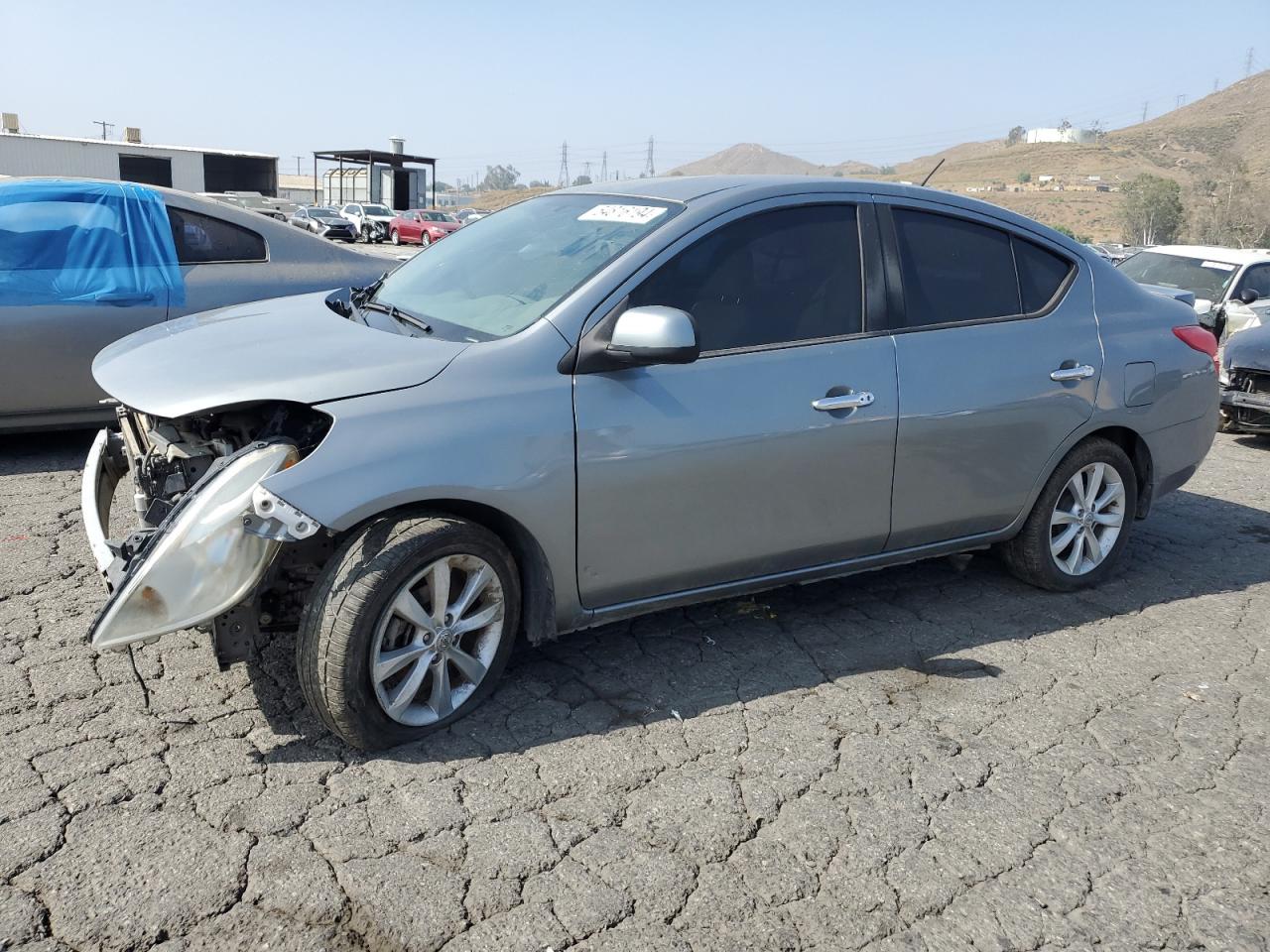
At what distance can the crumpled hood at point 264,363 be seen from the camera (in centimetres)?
314

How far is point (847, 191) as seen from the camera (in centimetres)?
415

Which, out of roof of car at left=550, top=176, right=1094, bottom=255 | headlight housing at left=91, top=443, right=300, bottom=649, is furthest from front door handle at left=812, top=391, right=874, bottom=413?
headlight housing at left=91, top=443, right=300, bottom=649

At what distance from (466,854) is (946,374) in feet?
8.42

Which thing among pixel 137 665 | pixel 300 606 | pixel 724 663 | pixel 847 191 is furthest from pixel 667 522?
pixel 137 665

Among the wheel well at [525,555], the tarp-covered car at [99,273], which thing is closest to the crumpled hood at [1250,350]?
the tarp-covered car at [99,273]

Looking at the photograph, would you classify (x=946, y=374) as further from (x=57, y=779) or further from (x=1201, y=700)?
(x=57, y=779)

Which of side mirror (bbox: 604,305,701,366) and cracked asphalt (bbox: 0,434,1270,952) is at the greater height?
side mirror (bbox: 604,305,701,366)

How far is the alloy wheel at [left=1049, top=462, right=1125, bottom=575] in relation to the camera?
473 cm

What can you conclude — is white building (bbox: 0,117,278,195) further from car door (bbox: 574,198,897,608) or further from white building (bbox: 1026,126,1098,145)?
white building (bbox: 1026,126,1098,145)

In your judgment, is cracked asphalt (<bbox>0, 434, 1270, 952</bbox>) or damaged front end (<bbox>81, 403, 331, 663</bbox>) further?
damaged front end (<bbox>81, 403, 331, 663</bbox>)

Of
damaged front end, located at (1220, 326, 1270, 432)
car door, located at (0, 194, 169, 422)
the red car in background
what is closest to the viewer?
car door, located at (0, 194, 169, 422)

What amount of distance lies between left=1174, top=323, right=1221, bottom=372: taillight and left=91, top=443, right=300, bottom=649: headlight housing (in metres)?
4.13

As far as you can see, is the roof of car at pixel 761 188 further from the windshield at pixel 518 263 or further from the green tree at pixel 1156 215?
the green tree at pixel 1156 215

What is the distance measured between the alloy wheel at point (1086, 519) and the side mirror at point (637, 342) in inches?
87.2
